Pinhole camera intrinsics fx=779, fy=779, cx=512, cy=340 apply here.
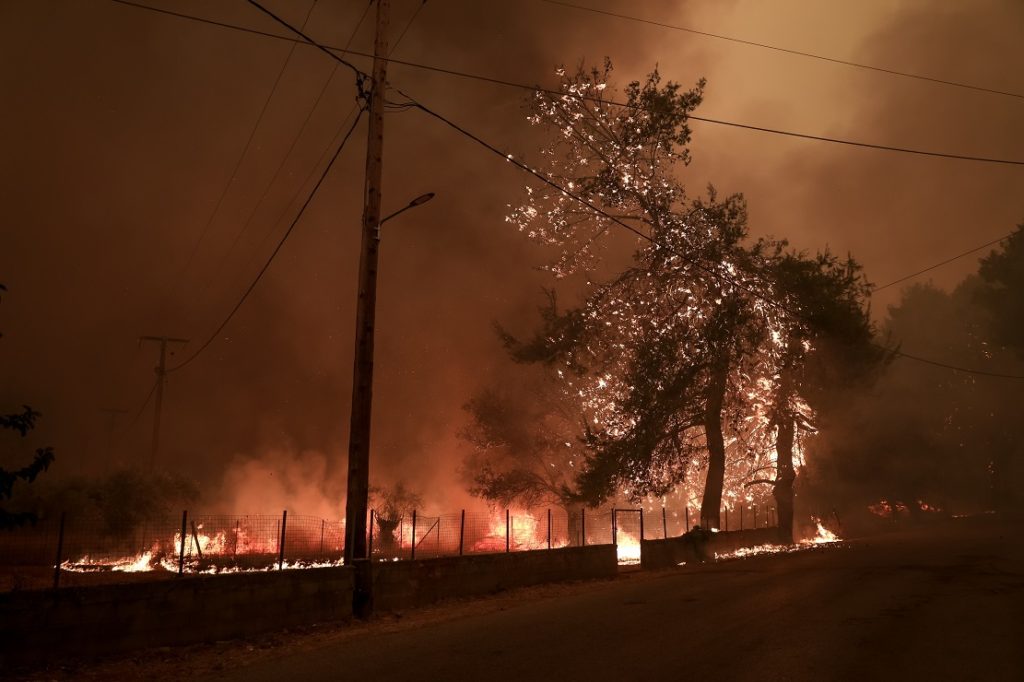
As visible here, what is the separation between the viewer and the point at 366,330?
12.8 metres

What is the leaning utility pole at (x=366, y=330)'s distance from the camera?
12.4m

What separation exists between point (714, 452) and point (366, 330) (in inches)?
749

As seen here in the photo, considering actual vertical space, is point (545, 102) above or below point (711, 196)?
above

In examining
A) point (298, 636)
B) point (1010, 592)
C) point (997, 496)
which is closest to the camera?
point (298, 636)

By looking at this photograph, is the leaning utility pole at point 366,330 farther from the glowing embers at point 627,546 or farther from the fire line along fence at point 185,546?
the glowing embers at point 627,546

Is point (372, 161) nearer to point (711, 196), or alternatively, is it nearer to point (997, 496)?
point (711, 196)

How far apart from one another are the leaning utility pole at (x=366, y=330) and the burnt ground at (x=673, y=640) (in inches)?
62.3

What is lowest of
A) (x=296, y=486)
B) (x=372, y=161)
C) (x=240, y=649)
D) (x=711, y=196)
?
(x=240, y=649)

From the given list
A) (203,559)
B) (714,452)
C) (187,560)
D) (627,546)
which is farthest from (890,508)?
(187,560)

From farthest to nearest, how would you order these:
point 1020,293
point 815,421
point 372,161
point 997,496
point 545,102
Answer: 1. point 997,496
2. point 1020,293
3. point 815,421
4. point 545,102
5. point 372,161

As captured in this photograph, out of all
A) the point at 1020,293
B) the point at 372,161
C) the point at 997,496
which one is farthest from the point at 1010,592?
the point at 997,496

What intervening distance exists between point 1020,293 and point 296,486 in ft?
165

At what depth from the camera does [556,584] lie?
57.1 ft

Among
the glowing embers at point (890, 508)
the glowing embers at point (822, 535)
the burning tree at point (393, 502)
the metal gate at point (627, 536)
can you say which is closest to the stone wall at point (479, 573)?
the metal gate at point (627, 536)
